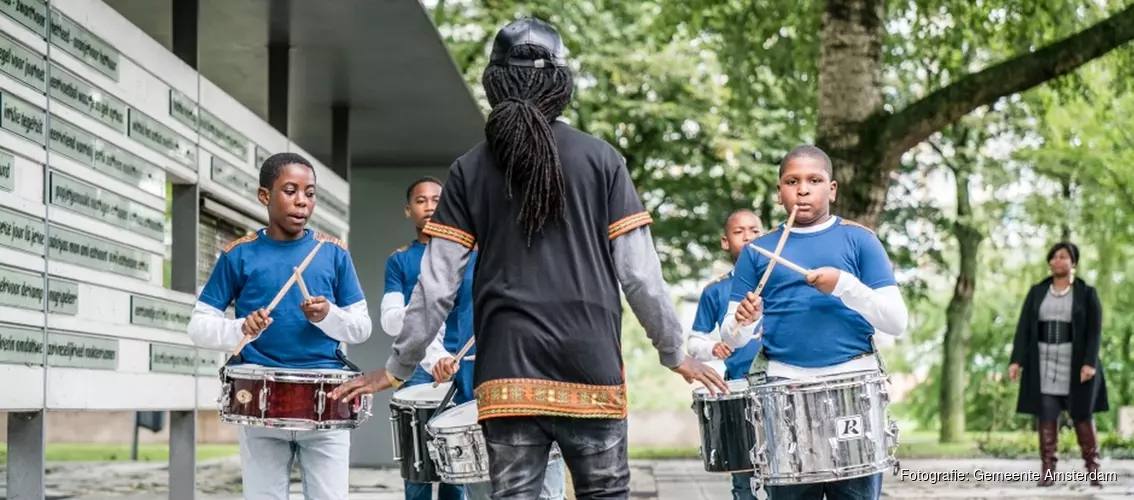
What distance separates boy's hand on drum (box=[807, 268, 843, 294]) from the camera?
20.4 feet

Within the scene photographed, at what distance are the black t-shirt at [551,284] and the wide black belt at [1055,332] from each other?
9649mm

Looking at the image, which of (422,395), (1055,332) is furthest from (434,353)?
(1055,332)

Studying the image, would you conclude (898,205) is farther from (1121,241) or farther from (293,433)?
(293,433)

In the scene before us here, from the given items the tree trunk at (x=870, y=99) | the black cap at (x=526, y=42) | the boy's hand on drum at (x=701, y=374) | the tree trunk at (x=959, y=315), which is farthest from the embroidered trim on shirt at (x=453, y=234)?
the tree trunk at (x=959, y=315)

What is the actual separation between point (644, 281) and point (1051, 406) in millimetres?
9838

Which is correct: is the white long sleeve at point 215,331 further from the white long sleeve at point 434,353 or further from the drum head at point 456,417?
the white long sleeve at point 434,353

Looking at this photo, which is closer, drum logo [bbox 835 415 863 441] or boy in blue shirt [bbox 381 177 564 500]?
drum logo [bbox 835 415 863 441]

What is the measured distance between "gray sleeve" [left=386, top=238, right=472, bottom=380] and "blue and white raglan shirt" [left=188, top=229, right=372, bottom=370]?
170cm

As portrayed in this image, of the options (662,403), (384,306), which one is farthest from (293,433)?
(662,403)

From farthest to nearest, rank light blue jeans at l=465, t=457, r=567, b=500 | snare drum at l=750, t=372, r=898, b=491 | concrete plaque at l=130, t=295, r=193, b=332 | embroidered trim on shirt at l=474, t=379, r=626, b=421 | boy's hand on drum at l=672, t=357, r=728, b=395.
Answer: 1. concrete plaque at l=130, t=295, r=193, b=332
2. light blue jeans at l=465, t=457, r=567, b=500
3. snare drum at l=750, t=372, r=898, b=491
4. boy's hand on drum at l=672, t=357, r=728, b=395
5. embroidered trim on shirt at l=474, t=379, r=626, b=421

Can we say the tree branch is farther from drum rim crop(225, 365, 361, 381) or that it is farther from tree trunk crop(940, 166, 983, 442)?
tree trunk crop(940, 166, 983, 442)

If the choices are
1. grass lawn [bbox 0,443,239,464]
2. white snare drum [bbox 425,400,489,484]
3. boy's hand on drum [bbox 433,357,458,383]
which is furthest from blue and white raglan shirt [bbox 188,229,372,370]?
grass lawn [bbox 0,443,239,464]

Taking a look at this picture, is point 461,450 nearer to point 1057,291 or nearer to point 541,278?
point 541,278

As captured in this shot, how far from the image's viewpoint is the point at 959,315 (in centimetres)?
2811
